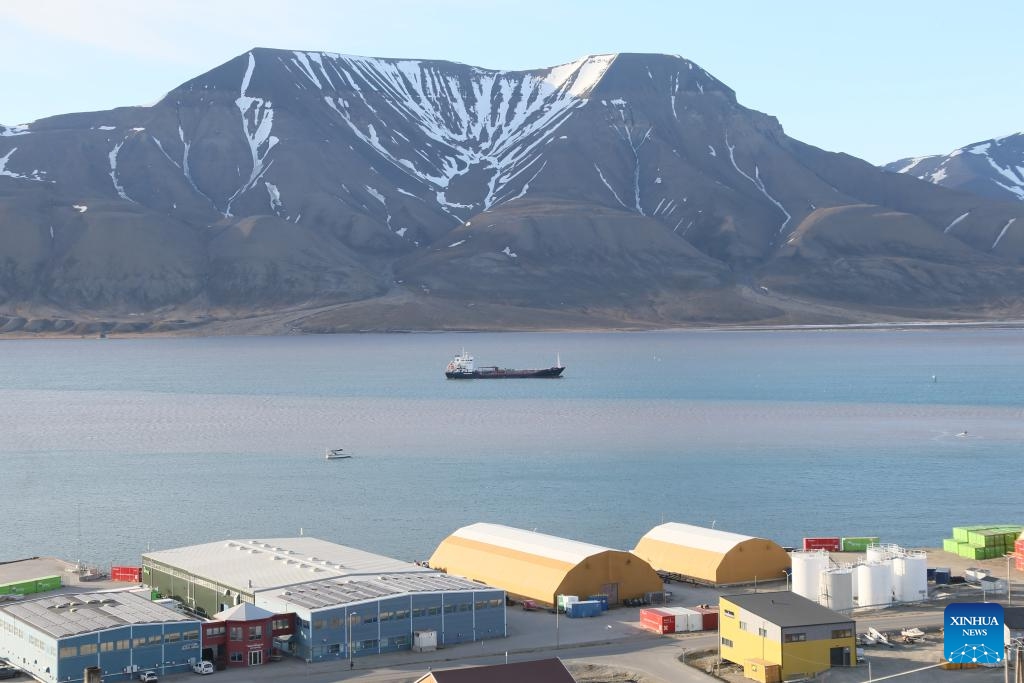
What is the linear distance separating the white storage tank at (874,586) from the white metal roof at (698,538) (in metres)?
5.83

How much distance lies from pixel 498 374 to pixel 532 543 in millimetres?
139465

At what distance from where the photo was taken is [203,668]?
1626 inches

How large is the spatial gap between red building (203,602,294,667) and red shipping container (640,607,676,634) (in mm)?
11988

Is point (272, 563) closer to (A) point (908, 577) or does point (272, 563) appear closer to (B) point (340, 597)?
(B) point (340, 597)

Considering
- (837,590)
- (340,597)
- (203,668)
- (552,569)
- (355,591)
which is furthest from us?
(552,569)

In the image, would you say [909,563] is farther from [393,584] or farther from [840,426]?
[840,426]

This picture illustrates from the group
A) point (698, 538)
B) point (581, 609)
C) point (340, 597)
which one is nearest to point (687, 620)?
point (581, 609)

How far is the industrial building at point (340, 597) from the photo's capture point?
141 ft

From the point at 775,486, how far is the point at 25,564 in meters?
43.5

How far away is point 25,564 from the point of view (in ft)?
199

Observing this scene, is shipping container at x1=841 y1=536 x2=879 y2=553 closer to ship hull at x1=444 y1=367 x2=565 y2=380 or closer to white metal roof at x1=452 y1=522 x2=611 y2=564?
white metal roof at x1=452 y1=522 x2=611 y2=564

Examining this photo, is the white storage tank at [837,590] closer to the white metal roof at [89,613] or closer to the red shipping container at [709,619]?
the red shipping container at [709,619]

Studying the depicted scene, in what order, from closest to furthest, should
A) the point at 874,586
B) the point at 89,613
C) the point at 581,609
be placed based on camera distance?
the point at 89,613
the point at 581,609
the point at 874,586

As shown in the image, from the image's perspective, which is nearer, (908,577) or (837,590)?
(837,590)
